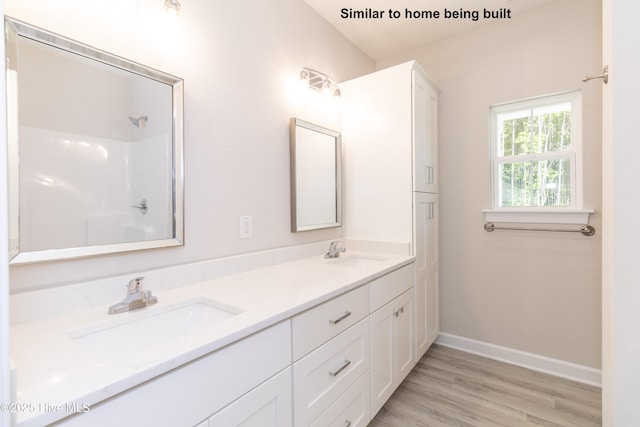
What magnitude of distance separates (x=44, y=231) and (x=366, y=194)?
1.79m

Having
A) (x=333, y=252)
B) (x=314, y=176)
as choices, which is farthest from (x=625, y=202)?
(x=314, y=176)

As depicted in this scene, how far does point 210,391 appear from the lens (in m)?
0.77

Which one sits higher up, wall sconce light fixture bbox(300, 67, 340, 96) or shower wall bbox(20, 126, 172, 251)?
wall sconce light fixture bbox(300, 67, 340, 96)

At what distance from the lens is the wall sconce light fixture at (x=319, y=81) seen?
195 cm

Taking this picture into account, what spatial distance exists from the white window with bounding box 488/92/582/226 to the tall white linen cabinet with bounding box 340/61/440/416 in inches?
19.3

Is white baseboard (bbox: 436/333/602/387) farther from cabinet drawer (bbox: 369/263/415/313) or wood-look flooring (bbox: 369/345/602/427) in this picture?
cabinet drawer (bbox: 369/263/415/313)

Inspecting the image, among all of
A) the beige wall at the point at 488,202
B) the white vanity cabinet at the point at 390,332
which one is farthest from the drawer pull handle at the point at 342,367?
the beige wall at the point at 488,202

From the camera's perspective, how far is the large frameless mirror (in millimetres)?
891

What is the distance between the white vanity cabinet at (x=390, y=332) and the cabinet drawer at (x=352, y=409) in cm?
6

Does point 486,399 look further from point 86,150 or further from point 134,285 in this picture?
point 86,150

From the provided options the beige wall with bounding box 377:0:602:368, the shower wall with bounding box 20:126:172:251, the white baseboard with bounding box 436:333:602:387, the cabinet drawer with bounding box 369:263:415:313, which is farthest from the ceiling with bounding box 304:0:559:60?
the white baseboard with bounding box 436:333:602:387

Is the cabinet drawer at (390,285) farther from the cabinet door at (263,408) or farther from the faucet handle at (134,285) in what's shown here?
the faucet handle at (134,285)

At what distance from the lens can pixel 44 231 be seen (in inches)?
36.5

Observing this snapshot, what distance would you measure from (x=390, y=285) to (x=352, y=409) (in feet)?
2.10
